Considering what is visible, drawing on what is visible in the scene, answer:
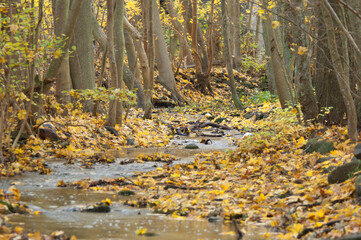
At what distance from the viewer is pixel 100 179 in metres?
6.93

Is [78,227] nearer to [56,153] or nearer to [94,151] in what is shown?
[56,153]

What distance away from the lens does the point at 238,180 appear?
668 centimetres

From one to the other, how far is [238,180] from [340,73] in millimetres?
2018

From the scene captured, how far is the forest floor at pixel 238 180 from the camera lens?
14.4 ft

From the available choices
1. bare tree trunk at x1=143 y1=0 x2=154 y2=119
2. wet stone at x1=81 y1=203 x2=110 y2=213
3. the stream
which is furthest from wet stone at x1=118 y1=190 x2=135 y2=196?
bare tree trunk at x1=143 y1=0 x2=154 y2=119

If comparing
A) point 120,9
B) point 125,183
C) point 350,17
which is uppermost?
point 120,9

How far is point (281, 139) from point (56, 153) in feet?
13.7

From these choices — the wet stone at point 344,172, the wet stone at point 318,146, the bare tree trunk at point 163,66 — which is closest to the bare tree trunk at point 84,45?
the wet stone at point 318,146

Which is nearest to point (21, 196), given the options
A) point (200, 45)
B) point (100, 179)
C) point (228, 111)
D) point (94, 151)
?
point (100, 179)

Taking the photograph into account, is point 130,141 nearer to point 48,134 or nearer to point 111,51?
point 111,51

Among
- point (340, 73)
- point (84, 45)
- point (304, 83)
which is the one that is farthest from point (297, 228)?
point (84, 45)

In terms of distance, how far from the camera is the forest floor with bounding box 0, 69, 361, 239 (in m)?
4.40

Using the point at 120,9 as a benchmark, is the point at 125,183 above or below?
below

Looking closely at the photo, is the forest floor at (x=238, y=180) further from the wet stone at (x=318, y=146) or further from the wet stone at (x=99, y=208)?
the wet stone at (x=99, y=208)
